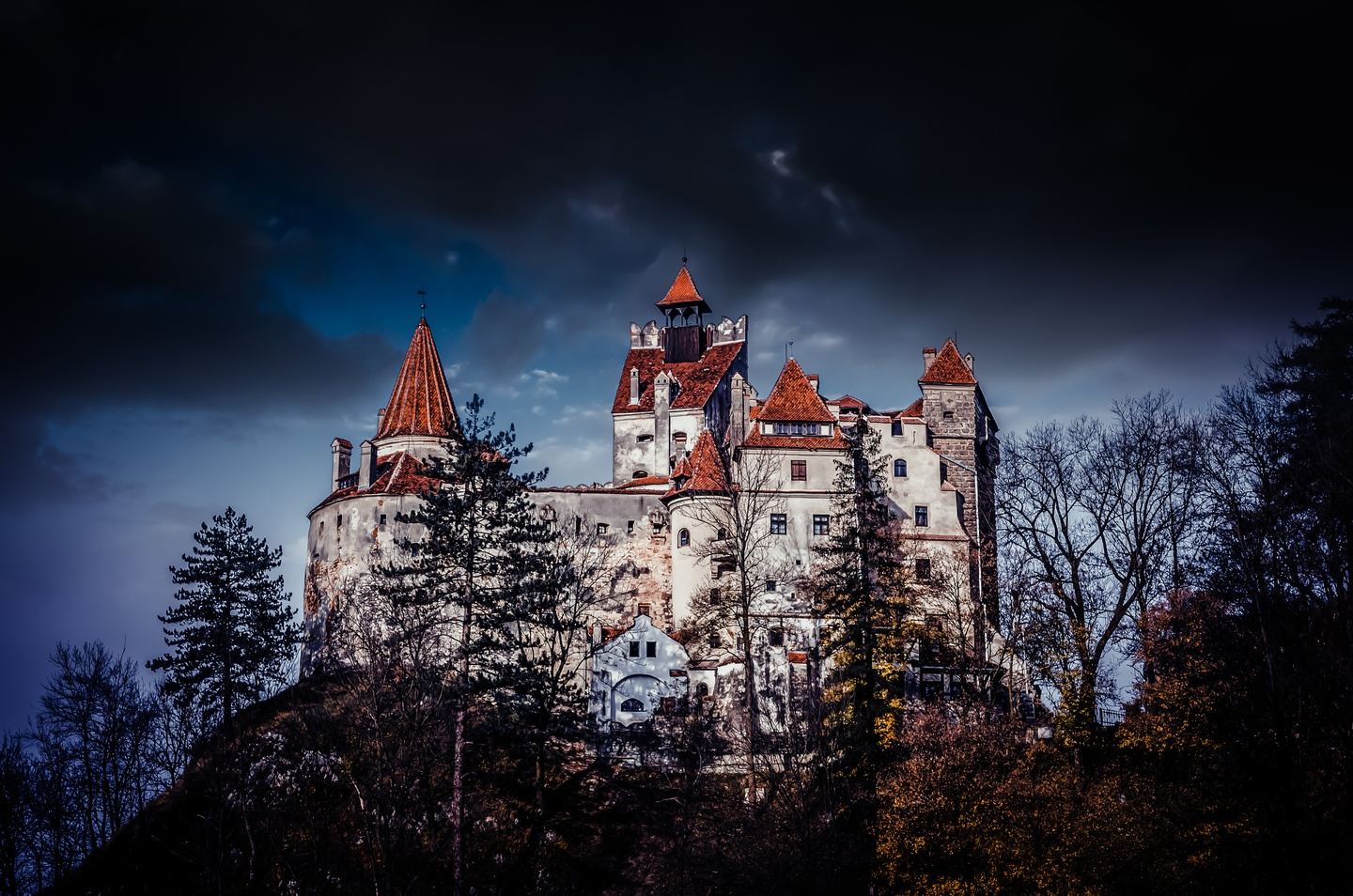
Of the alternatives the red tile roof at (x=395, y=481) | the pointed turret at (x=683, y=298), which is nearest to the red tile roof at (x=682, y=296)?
the pointed turret at (x=683, y=298)

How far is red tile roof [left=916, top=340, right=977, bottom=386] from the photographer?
65812 millimetres

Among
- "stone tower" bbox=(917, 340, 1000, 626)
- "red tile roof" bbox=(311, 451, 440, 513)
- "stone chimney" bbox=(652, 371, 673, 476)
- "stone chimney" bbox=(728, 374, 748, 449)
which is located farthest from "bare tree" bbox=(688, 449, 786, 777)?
"red tile roof" bbox=(311, 451, 440, 513)

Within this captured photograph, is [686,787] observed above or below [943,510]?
below

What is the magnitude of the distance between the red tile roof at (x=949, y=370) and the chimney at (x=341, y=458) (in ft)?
103

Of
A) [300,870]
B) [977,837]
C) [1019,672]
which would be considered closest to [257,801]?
[300,870]

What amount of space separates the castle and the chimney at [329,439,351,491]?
83 mm

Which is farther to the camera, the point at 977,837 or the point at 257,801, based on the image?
the point at 257,801

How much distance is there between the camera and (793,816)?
42812 mm

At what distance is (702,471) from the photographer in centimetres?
6262

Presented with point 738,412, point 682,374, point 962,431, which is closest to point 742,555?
point 962,431

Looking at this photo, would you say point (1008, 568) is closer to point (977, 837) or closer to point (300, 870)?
point (977, 837)

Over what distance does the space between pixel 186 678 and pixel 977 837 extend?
3301cm

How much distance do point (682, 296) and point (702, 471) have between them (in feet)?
76.2

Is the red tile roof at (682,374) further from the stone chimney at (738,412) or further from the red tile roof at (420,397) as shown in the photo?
the red tile roof at (420,397)
